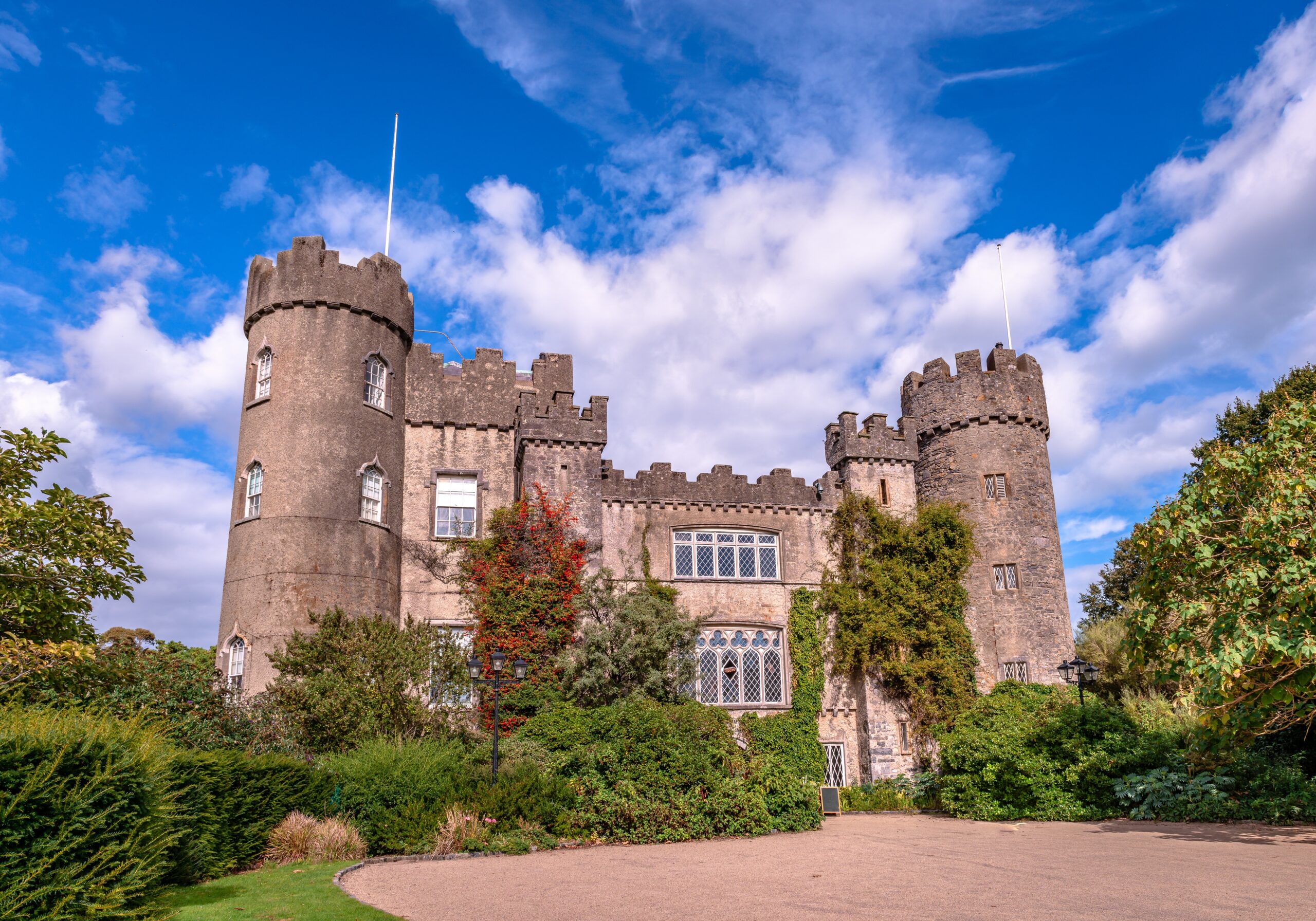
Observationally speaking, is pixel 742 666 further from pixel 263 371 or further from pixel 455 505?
pixel 263 371

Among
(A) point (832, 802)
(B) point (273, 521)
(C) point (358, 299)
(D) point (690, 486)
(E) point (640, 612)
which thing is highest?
(C) point (358, 299)

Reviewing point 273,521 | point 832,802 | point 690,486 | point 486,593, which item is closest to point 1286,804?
point 832,802

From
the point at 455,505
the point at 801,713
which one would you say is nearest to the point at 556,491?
the point at 455,505

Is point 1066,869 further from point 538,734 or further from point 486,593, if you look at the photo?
point 486,593

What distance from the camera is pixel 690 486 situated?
25.2m

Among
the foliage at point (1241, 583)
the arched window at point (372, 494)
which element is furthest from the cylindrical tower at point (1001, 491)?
the arched window at point (372, 494)

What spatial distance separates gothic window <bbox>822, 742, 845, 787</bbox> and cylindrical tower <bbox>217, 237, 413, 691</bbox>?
1270cm

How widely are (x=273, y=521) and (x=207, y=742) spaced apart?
6.95m

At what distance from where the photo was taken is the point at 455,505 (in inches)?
965

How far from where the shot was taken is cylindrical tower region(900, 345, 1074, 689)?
24375 millimetres

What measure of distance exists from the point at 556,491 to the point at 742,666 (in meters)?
7.34

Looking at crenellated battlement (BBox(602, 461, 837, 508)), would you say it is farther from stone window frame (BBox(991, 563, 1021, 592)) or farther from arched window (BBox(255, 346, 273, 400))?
arched window (BBox(255, 346, 273, 400))

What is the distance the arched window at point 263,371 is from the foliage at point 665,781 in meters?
12.6

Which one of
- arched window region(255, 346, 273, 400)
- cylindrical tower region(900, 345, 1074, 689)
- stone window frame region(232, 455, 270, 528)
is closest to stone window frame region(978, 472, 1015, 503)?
cylindrical tower region(900, 345, 1074, 689)
